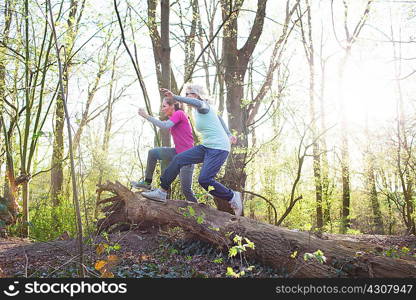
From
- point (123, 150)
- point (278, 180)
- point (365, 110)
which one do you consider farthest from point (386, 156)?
point (123, 150)

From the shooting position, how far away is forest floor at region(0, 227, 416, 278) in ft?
14.6

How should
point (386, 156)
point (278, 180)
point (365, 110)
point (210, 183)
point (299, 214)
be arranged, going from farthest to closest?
point (365, 110), point (278, 180), point (299, 214), point (386, 156), point (210, 183)

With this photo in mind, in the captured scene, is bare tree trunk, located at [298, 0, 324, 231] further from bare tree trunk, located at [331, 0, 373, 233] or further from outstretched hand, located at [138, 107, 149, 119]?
outstretched hand, located at [138, 107, 149, 119]

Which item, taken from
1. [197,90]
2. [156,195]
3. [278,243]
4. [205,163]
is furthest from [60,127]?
[278,243]

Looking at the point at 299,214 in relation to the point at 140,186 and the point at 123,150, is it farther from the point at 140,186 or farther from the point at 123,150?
the point at 140,186

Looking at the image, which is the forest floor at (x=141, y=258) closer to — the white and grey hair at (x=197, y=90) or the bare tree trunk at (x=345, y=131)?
the white and grey hair at (x=197, y=90)

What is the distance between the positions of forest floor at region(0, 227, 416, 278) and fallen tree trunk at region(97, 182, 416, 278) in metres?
0.20

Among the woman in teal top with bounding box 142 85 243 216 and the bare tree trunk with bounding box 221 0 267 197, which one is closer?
the woman in teal top with bounding box 142 85 243 216

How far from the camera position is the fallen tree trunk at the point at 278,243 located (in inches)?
160

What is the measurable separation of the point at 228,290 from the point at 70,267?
7.92 feet

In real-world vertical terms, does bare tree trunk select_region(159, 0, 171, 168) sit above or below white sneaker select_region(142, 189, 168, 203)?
above

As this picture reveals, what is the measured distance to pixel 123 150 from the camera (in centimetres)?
1650

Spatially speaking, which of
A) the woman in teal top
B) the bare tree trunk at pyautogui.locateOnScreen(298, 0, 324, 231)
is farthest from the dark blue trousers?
the bare tree trunk at pyautogui.locateOnScreen(298, 0, 324, 231)

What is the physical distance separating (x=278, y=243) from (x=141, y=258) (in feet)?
6.05
